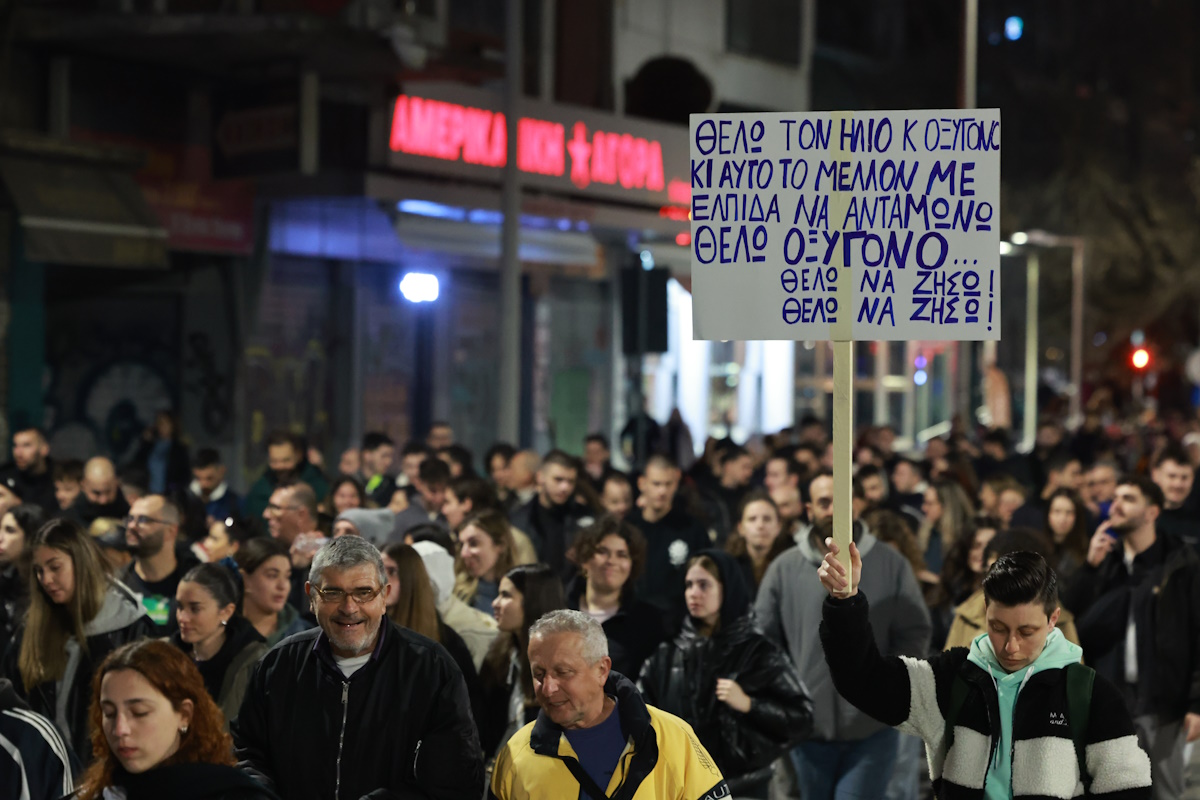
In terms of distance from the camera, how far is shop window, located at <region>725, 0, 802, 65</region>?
30969 mm

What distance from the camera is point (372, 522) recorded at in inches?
392

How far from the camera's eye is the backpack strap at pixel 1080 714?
462cm

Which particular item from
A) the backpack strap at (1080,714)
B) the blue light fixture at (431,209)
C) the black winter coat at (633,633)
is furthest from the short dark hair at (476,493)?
the blue light fixture at (431,209)

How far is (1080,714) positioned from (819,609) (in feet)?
11.1

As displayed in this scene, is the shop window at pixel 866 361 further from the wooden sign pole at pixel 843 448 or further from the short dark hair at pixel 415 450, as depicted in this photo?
the wooden sign pole at pixel 843 448

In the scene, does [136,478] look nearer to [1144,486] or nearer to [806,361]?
[1144,486]

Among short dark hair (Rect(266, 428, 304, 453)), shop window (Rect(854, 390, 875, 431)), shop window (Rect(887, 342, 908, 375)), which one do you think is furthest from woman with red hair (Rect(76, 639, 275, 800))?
shop window (Rect(887, 342, 908, 375))

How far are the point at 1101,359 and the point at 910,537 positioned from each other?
47776 millimetres

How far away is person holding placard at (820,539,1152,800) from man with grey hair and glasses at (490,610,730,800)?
0.55 metres

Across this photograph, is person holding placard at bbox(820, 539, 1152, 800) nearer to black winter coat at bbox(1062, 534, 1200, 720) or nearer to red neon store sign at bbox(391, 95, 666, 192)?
black winter coat at bbox(1062, 534, 1200, 720)

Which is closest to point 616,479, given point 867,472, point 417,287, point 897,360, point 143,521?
point 867,472

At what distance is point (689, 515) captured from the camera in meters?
10.5

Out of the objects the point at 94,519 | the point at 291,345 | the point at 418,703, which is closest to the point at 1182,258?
the point at 291,345

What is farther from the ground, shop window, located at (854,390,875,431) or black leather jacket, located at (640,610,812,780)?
shop window, located at (854,390,875,431)
